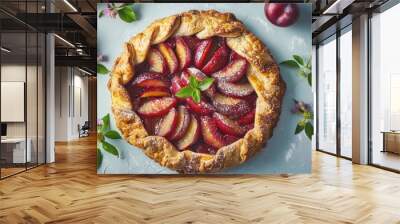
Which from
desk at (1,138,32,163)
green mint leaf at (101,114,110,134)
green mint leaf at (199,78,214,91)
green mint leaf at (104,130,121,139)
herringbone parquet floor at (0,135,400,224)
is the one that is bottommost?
herringbone parquet floor at (0,135,400,224)

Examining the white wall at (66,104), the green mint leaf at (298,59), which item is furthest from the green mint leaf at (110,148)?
the white wall at (66,104)

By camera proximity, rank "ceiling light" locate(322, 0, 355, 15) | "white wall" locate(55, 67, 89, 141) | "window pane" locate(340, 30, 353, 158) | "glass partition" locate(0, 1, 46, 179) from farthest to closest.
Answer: "white wall" locate(55, 67, 89, 141) → "window pane" locate(340, 30, 353, 158) → "glass partition" locate(0, 1, 46, 179) → "ceiling light" locate(322, 0, 355, 15)

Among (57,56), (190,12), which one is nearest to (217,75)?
(190,12)

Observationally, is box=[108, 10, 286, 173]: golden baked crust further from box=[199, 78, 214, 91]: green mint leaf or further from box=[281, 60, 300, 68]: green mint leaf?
box=[199, 78, 214, 91]: green mint leaf

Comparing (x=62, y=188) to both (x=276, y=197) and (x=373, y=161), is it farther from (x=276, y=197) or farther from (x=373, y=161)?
(x=373, y=161)

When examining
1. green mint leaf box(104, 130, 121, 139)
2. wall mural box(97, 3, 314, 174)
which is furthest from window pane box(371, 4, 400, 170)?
green mint leaf box(104, 130, 121, 139)

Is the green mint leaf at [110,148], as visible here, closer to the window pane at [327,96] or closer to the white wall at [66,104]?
the window pane at [327,96]
